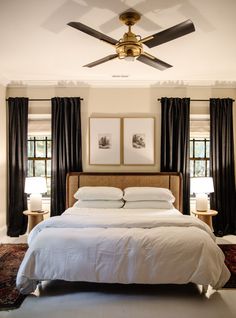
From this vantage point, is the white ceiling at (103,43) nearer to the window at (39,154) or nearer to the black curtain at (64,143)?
the black curtain at (64,143)

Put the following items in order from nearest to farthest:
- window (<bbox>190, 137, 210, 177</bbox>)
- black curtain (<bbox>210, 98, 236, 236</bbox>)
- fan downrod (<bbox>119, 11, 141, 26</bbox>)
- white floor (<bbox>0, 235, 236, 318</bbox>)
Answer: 1. white floor (<bbox>0, 235, 236, 318</bbox>)
2. fan downrod (<bbox>119, 11, 141, 26</bbox>)
3. black curtain (<bbox>210, 98, 236, 236</bbox>)
4. window (<bbox>190, 137, 210, 177</bbox>)

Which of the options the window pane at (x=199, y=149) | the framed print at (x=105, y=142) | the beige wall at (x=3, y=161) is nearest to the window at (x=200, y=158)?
the window pane at (x=199, y=149)

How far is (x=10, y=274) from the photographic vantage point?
334 centimetres

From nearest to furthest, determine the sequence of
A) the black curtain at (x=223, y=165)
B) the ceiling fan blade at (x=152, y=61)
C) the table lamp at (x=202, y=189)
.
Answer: the ceiling fan blade at (x=152, y=61) → the table lamp at (x=202, y=189) → the black curtain at (x=223, y=165)

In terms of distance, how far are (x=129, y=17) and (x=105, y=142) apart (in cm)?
259

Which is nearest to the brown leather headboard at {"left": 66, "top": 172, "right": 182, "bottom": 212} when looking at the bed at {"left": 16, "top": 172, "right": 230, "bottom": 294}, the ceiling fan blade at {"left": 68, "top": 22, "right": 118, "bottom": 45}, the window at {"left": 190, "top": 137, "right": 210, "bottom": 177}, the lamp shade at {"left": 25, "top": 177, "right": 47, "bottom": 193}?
the lamp shade at {"left": 25, "top": 177, "right": 47, "bottom": 193}

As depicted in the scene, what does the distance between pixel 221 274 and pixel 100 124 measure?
3.10 m

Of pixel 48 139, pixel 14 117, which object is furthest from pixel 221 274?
pixel 14 117

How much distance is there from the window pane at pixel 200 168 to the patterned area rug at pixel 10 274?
10.2 feet

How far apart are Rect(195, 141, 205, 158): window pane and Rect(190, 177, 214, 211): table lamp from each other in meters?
0.68

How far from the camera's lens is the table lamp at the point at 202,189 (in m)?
4.61

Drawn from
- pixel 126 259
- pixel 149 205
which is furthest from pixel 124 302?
pixel 149 205

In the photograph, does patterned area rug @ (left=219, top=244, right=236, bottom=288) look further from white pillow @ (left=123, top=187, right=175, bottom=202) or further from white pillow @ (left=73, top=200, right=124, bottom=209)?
white pillow @ (left=73, top=200, right=124, bottom=209)

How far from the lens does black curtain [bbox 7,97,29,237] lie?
4996mm
